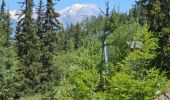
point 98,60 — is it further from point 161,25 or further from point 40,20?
point 40,20

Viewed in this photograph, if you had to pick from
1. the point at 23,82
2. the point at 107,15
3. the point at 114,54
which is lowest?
the point at 23,82

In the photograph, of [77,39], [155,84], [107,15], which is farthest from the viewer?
[77,39]

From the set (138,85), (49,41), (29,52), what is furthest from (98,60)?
(49,41)

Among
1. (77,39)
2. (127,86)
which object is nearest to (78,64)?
(127,86)

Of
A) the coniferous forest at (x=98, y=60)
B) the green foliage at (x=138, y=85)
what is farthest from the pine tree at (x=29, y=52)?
the green foliage at (x=138, y=85)

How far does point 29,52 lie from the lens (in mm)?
72188

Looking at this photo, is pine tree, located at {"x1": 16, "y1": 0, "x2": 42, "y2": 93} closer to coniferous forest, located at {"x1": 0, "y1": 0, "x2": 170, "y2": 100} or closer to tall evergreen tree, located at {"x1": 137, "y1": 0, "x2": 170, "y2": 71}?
coniferous forest, located at {"x1": 0, "y1": 0, "x2": 170, "y2": 100}

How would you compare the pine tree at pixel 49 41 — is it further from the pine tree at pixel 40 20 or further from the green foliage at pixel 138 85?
the green foliage at pixel 138 85

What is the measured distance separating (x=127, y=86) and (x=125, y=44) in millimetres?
13911

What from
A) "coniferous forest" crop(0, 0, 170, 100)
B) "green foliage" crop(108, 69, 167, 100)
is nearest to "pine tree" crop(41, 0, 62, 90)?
"coniferous forest" crop(0, 0, 170, 100)

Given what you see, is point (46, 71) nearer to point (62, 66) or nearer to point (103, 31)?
point (62, 66)

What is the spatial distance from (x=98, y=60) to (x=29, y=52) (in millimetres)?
29320

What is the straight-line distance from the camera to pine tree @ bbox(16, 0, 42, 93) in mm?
Result: 70812

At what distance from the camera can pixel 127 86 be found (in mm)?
34281
